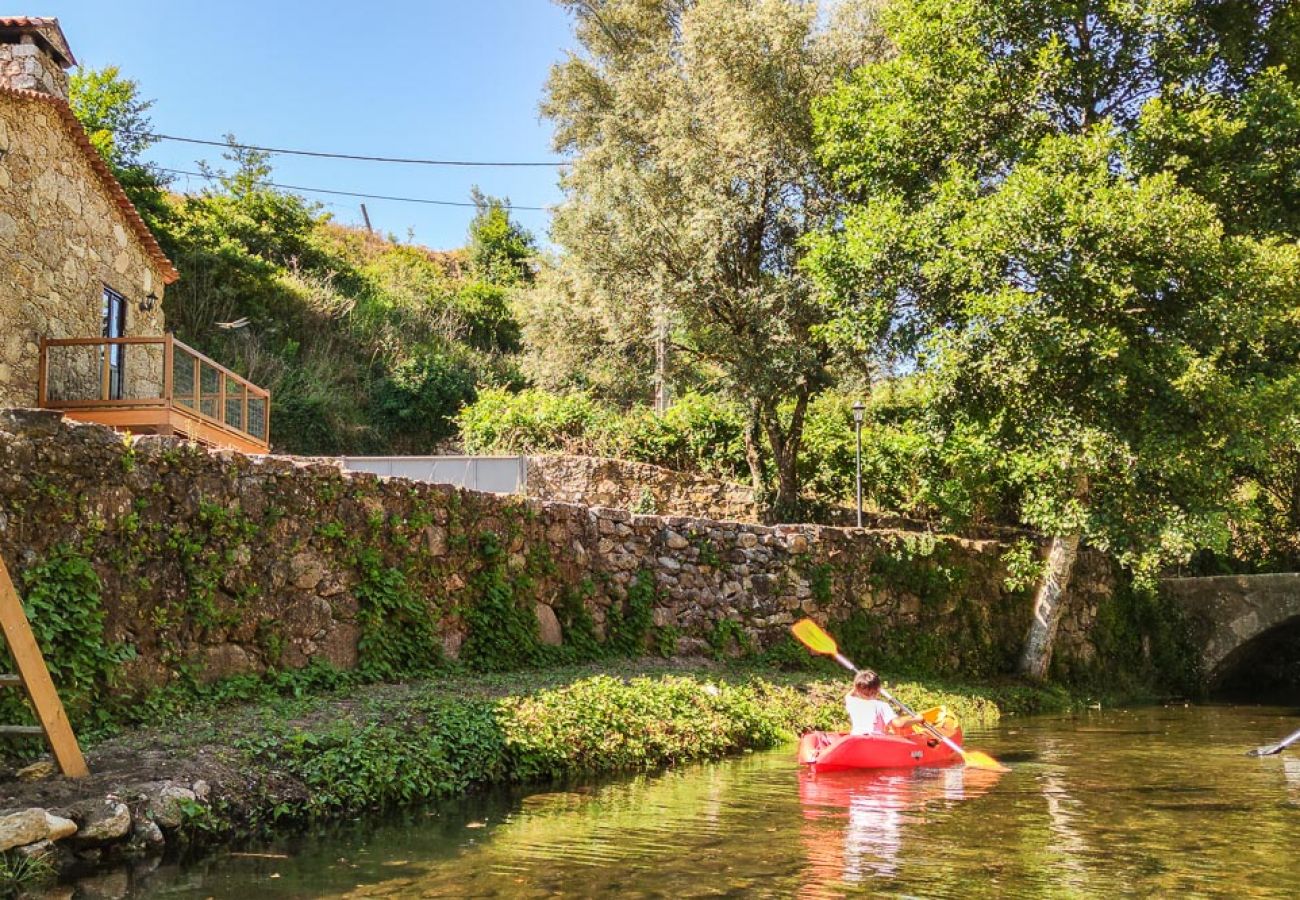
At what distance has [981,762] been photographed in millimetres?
11641

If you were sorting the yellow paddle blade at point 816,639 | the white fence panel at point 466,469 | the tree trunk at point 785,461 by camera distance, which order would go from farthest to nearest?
the white fence panel at point 466,469 → the tree trunk at point 785,461 → the yellow paddle blade at point 816,639

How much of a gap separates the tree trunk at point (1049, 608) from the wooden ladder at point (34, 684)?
612 inches

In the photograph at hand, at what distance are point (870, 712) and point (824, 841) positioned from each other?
14.9 feet

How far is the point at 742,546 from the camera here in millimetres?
18172

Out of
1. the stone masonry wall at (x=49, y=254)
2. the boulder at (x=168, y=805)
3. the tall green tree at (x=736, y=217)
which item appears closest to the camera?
the boulder at (x=168, y=805)

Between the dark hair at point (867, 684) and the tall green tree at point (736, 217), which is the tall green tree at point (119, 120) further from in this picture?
the dark hair at point (867, 684)

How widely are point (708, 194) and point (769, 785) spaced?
45.4 ft

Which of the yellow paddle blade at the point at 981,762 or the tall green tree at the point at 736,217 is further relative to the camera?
the tall green tree at the point at 736,217

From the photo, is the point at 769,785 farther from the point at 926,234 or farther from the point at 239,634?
the point at 926,234

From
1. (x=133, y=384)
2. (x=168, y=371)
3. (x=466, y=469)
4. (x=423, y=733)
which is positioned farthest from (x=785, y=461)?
(x=423, y=733)

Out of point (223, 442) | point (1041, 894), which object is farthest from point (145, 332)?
point (1041, 894)

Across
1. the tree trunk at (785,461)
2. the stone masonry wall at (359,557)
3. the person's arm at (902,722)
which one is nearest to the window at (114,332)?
the stone masonry wall at (359,557)

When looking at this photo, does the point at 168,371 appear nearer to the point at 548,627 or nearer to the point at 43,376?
the point at 43,376

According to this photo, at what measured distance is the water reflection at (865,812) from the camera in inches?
271
